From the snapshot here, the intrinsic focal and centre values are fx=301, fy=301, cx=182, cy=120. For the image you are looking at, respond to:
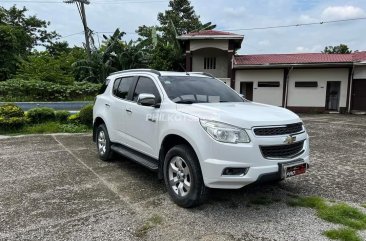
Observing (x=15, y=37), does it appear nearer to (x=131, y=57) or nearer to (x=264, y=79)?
(x=131, y=57)

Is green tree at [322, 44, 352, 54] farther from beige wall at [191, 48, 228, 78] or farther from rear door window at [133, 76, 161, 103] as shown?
rear door window at [133, 76, 161, 103]

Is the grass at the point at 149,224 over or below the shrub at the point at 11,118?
below

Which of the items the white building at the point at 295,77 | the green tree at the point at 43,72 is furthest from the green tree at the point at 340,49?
the green tree at the point at 43,72

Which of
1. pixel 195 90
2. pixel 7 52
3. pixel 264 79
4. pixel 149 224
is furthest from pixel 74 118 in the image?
pixel 7 52

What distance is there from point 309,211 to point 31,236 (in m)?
3.31

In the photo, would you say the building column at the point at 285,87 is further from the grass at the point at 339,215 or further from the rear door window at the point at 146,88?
the grass at the point at 339,215

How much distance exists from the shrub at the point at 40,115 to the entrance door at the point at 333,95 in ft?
56.0

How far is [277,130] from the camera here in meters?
3.63

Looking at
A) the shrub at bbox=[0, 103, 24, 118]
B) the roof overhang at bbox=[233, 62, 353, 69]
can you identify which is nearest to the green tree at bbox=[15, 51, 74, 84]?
the shrub at bbox=[0, 103, 24, 118]

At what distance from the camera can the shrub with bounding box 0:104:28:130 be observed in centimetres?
987

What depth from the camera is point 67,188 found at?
469 cm

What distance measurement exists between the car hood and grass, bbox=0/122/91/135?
289 inches

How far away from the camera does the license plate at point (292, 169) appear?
3.61 m

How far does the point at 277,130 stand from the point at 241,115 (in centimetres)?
48
